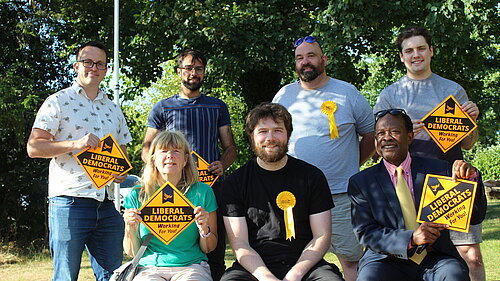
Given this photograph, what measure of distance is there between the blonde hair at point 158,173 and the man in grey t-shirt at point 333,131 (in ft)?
3.43

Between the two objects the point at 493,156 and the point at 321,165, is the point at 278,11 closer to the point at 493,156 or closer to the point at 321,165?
the point at 321,165

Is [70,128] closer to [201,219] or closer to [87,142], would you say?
[87,142]

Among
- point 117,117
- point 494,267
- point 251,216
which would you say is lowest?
point 494,267

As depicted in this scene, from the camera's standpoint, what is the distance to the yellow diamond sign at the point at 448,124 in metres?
4.10

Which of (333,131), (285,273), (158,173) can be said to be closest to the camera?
(285,273)

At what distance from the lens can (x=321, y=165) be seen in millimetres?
4570

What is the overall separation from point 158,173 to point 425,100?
2196 mm

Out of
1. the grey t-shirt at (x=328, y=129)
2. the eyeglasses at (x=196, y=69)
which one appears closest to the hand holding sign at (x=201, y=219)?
the grey t-shirt at (x=328, y=129)

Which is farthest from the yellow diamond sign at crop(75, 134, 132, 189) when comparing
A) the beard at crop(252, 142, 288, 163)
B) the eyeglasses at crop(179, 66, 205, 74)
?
the beard at crop(252, 142, 288, 163)

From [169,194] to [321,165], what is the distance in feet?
4.82

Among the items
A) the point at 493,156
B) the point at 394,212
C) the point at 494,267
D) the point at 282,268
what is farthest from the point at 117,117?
the point at 493,156

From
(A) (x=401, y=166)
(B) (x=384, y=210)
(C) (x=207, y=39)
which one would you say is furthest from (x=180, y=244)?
(C) (x=207, y=39)

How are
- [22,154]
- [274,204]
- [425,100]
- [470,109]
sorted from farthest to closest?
[22,154] < [425,100] < [470,109] < [274,204]

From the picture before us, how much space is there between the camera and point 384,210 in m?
3.67
